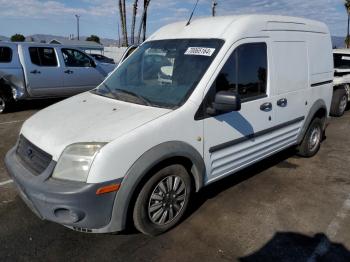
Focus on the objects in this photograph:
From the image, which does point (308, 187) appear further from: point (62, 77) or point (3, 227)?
point (62, 77)

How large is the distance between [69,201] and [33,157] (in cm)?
69

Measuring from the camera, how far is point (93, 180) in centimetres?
280

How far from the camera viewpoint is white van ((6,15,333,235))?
2.89 meters

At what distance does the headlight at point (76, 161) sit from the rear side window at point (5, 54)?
701 centimetres

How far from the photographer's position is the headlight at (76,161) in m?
2.84

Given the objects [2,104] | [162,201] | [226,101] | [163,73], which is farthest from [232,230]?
[2,104]

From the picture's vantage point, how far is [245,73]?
12.9ft

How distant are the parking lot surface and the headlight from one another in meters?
0.75

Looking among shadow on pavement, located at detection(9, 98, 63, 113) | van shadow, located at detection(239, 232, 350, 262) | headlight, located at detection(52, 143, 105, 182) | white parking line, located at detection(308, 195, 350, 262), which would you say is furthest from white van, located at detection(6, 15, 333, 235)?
shadow on pavement, located at detection(9, 98, 63, 113)

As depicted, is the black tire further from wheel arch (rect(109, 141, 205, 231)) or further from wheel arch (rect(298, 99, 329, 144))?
wheel arch (rect(109, 141, 205, 231))

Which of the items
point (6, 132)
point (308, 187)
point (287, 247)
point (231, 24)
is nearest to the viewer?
point (287, 247)

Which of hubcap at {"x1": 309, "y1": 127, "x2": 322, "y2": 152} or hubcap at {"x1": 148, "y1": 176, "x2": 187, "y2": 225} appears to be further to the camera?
hubcap at {"x1": 309, "y1": 127, "x2": 322, "y2": 152}

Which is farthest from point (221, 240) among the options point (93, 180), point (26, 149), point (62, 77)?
point (62, 77)

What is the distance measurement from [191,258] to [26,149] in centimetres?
182
